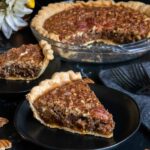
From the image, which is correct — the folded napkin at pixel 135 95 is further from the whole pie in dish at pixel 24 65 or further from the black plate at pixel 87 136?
the whole pie in dish at pixel 24 65

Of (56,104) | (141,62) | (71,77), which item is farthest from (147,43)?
(56,104)

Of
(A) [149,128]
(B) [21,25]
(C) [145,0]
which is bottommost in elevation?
(C) [145,0]

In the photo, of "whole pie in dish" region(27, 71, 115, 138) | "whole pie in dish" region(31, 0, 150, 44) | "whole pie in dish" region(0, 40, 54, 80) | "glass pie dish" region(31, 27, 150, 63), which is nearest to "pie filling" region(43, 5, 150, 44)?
"whole pie in dish" region(31, 0, 150, 44)

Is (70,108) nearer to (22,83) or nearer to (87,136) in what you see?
(87,136)

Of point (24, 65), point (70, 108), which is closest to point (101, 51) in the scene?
point (24, 65)

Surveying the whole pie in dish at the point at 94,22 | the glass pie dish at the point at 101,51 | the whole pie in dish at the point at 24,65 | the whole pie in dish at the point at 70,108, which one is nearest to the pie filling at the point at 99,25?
the whole pie in dish at the point at 94,22

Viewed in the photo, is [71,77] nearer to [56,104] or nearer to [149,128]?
[56,104]

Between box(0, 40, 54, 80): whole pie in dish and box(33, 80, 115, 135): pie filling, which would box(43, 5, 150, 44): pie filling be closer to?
box(0, 40, 54, 80): whole pie in dish
